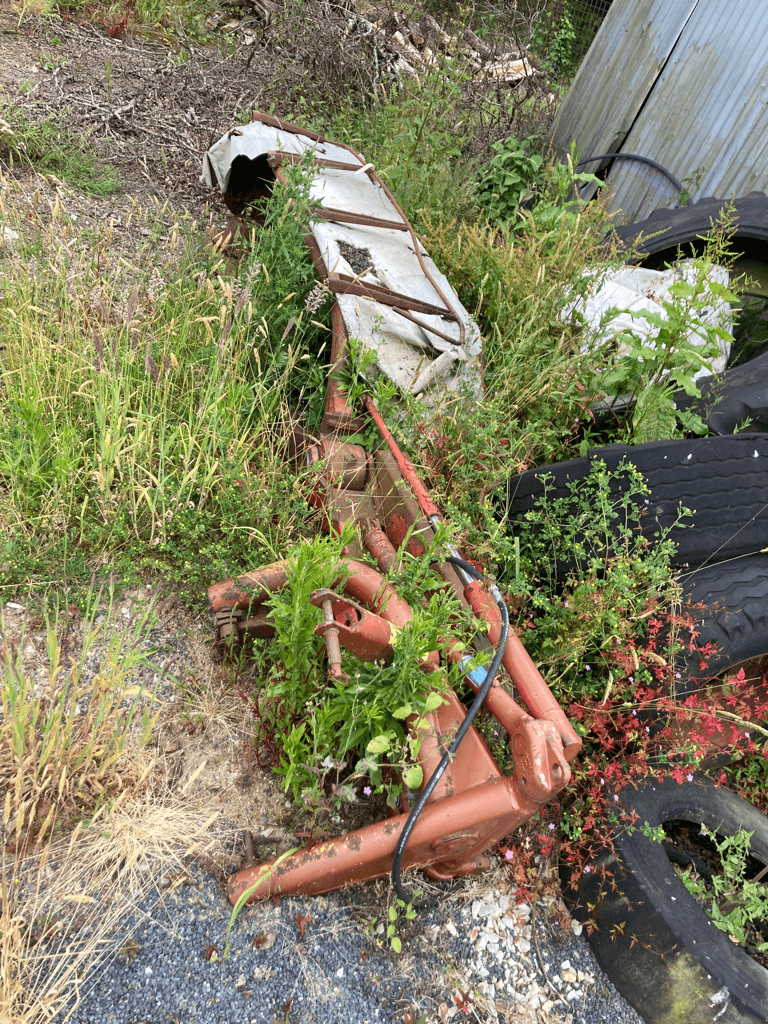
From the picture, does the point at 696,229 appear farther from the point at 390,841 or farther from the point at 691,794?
the point at 390,841

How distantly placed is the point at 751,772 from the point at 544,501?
4.58ft

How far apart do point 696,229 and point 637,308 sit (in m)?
1.06

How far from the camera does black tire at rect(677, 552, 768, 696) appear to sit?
2.37 meters

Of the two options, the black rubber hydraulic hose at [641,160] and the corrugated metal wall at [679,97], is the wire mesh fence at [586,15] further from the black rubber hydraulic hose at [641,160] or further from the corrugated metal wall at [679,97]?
the black rubber hydraulic hose at [641,160]

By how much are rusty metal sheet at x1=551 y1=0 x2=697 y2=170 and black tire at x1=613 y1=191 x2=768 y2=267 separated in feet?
3.95

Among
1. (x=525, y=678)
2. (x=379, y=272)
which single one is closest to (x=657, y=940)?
(x=525, y=678)

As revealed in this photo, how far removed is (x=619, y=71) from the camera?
5434mm

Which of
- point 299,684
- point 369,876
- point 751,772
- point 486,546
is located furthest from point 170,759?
point 751,772

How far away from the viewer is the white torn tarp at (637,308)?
3.27 m

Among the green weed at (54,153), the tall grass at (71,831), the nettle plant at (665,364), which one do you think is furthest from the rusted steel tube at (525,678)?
the green weed at (54,153)

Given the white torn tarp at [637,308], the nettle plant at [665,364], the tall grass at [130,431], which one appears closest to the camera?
the tall grass at [130,431]

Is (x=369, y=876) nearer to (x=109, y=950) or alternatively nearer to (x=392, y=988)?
(x=392, y=988)

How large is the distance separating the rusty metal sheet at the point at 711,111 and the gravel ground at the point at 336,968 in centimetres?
455

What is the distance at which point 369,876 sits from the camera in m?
2.00
